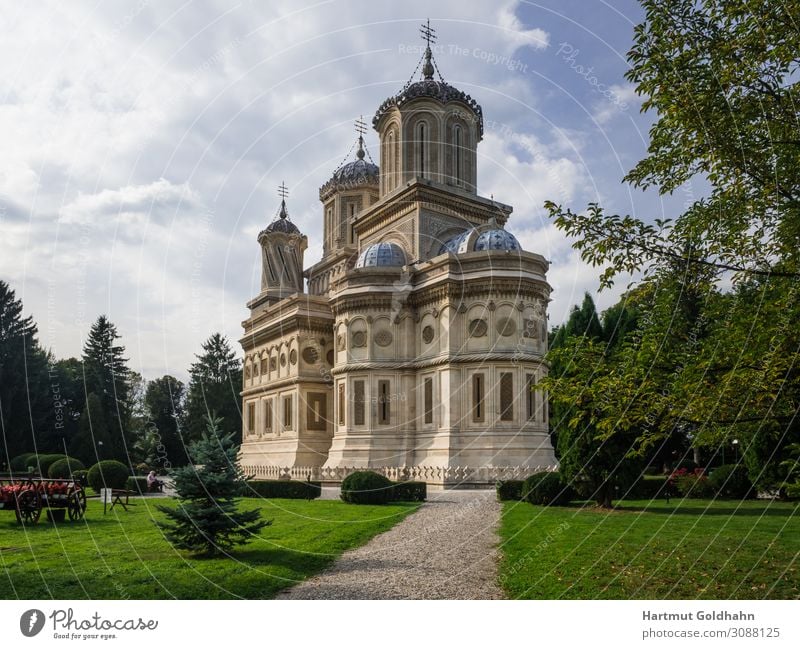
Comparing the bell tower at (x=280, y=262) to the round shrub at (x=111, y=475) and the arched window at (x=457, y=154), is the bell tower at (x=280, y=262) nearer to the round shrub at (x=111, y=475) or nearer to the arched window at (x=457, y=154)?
the arched window at (x=457, y=154)

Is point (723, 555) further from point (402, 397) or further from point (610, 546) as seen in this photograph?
point (402, 397)

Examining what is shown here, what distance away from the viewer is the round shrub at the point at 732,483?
85.8 ft

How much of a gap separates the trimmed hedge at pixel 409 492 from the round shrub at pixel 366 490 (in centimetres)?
25

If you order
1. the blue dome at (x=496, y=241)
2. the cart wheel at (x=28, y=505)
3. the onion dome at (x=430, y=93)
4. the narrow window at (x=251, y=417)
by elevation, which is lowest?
Result: the cart wheel at (x=28, y=505)

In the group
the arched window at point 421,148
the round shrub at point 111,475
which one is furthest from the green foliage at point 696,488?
the round shrub at point 111,475

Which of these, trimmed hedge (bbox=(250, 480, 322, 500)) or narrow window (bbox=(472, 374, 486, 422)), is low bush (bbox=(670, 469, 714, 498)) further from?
trimmed hedge (bbox=(250, 480, 322, 500))

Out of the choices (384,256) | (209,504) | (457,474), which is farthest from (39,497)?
(384,256)

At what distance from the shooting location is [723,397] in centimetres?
902

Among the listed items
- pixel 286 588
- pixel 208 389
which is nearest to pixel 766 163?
pixel 286 588

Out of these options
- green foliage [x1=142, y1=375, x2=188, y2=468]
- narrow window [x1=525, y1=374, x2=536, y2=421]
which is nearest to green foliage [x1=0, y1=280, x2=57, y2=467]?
green foliage [x1=142, y1=375, x2=188, y2=468]

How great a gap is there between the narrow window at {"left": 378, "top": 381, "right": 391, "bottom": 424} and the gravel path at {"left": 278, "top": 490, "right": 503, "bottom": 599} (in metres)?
16.9

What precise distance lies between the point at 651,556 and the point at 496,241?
23958mm

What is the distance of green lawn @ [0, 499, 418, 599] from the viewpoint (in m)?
10.3
